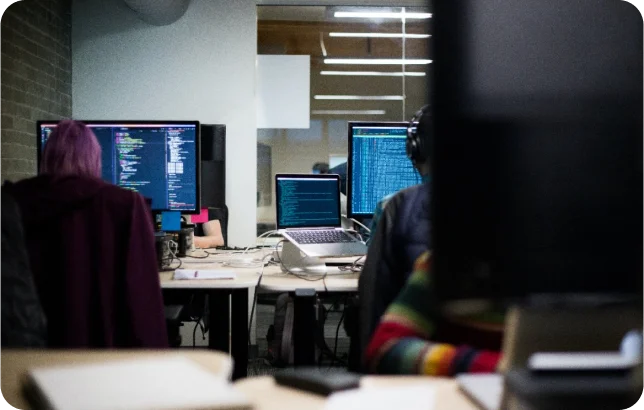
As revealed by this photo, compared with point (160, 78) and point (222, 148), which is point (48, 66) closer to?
point (160, 78)

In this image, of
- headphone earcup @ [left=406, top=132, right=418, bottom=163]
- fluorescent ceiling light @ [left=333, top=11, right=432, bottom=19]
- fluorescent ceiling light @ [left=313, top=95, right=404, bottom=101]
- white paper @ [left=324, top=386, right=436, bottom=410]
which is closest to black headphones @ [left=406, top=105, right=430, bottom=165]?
headphone earcup @ [left=406, top=132, right=418, bottom=163]

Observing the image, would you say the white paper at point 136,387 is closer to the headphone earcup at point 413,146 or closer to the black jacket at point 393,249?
the black jacket at point 393,249

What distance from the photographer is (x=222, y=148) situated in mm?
4773

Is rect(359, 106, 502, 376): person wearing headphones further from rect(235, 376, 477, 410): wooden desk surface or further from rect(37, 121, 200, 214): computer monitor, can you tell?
rect(37, 121, 200, 214): computer monitor

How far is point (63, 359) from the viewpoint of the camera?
0.95 meters

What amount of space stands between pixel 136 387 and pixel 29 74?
399 cm

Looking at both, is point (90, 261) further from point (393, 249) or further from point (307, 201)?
point (307, 201)

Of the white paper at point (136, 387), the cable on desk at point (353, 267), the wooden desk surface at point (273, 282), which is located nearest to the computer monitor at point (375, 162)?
the cable on desk at point (353, 267)

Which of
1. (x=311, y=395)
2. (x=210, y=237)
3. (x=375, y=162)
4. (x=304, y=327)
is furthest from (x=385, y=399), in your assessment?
(x=210, y=237)

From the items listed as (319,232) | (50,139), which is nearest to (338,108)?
(319,232)

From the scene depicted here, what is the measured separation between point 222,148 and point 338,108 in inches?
107

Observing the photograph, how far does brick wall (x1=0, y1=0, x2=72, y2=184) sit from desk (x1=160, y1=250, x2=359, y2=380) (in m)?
1.89

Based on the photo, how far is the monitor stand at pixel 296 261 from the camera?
2447 millimetres

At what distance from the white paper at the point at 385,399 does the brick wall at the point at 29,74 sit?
11.4 ft
